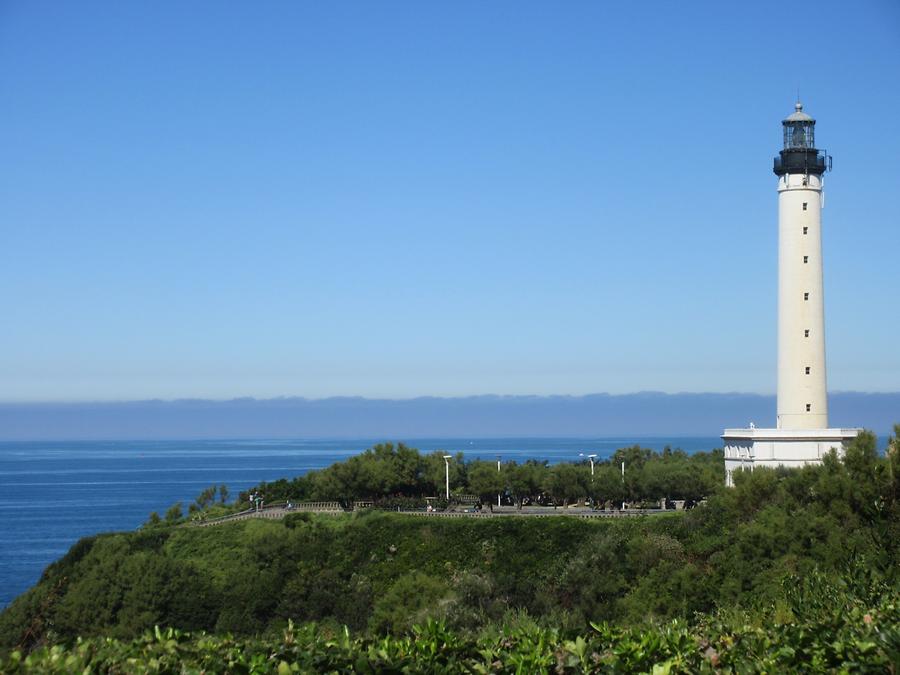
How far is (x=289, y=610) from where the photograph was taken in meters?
39.3

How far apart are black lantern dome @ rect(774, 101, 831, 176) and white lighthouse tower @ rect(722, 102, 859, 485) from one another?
0.13 ft

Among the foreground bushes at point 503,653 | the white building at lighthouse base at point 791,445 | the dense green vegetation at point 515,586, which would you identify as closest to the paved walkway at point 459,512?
the dense green vegetation at point 515,586

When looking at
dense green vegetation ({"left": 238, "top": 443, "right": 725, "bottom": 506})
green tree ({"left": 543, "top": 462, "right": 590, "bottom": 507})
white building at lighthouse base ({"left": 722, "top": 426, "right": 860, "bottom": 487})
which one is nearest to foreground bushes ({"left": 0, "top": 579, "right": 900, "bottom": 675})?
white building at lighthouse base ({"left": 722, "top": 426, "right": 860, "bottom": 487})

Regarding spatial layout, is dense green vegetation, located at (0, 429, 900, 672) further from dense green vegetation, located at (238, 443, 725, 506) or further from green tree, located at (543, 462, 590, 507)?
green tree, located at (543, 462, 590, 507)

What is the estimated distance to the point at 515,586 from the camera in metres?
37.6

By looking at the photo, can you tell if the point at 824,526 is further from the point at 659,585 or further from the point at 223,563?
the point at 223,563

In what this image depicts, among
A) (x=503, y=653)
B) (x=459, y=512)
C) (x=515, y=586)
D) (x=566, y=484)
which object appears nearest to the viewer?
(x=503, y=653)

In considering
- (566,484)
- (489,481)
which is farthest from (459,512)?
(566,484)

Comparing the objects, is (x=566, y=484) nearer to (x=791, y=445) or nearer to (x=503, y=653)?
(x=791, y=445)

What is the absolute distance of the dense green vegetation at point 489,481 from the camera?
5406 centimetres

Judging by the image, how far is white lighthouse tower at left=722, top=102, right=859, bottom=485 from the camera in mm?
41094

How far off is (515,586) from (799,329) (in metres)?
14.5

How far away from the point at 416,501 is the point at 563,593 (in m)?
19.7

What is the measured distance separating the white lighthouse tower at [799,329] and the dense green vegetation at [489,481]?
921 centimetres
